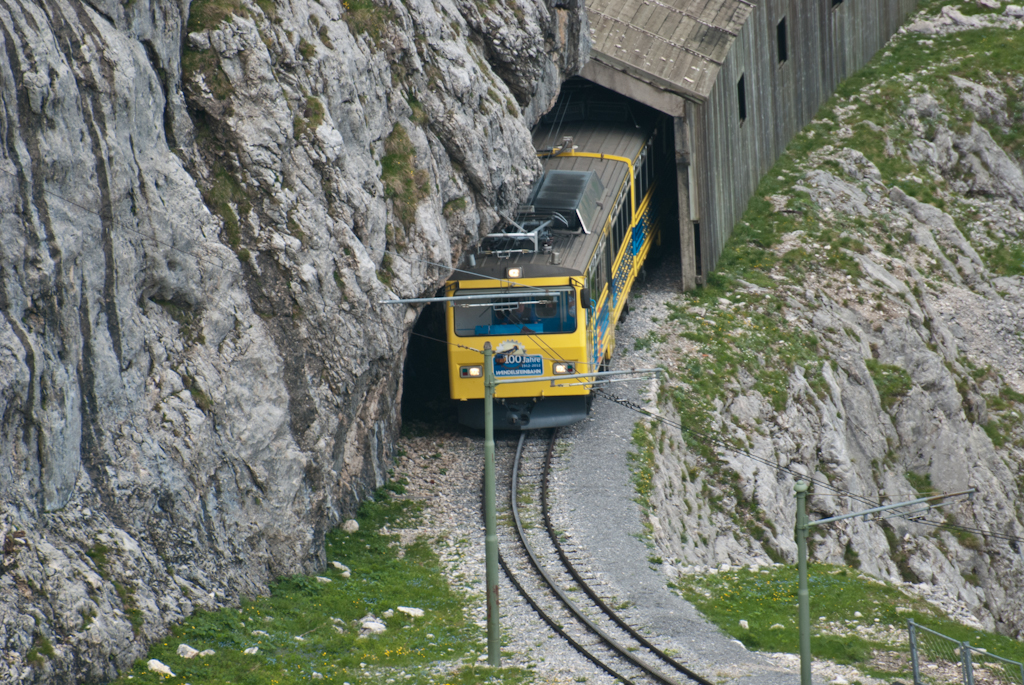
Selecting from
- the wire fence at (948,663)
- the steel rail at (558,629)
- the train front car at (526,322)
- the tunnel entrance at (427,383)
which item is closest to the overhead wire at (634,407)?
the train front car at (526,322)

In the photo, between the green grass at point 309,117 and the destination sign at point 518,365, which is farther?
the destination sign at point 518,365

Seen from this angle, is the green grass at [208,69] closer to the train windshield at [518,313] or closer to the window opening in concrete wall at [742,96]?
the train windshield at [518,313]

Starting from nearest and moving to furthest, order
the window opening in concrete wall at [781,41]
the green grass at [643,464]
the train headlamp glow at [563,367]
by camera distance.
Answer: the green grass at [643,464]
the train headlamp glow at [563,367]
the window opening in concrete wall at [781,41]

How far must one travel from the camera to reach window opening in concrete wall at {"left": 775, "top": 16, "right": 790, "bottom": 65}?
40809mm

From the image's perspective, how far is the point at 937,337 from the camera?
36562 mm

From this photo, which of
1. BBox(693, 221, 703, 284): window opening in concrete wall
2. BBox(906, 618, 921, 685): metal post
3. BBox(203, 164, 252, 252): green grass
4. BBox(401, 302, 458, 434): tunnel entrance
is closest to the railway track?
BBox(401, 302, 458, 434): tunnel entrance

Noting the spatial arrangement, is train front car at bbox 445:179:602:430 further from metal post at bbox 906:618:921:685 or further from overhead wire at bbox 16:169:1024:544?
metal post at bbox 906:618:921:685

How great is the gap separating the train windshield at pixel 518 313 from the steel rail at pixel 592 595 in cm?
293

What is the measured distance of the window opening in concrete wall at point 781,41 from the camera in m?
40.8

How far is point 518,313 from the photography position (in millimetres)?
25953

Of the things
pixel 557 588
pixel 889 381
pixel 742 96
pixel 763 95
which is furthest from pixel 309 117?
pixel 763 95

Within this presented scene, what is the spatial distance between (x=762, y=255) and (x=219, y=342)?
72.8ft

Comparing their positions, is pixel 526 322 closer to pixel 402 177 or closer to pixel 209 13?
pixel 402 177

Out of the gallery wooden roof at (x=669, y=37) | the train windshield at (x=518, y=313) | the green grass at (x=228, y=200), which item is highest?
the gallery wooden roof at (x=669, y=37)
